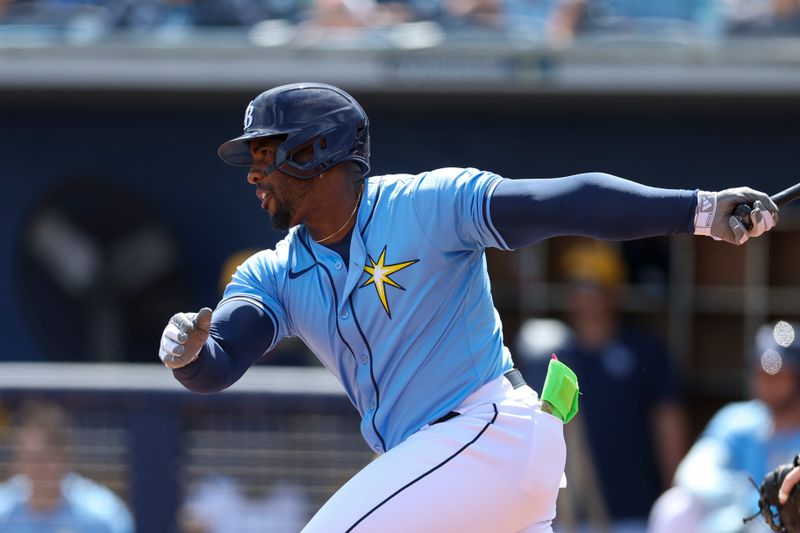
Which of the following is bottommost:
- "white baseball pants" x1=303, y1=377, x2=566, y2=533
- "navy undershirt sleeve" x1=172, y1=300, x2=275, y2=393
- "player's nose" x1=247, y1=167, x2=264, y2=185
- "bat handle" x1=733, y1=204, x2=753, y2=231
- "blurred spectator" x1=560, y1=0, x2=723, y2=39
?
"white baseball pants" x1=303, y1=377, x2=566, y2=533

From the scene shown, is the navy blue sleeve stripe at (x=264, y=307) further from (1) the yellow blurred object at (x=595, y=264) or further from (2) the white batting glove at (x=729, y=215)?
(1) the yellow blurred object at (x=595, y=264)

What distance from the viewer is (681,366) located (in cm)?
863

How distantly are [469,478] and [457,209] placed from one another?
24.0 inches

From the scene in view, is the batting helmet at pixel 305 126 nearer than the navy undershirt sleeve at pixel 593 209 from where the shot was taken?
No

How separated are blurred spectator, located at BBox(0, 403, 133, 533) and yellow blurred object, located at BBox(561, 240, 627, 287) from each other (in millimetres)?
2890

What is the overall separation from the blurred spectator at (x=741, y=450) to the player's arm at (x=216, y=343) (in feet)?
8.77

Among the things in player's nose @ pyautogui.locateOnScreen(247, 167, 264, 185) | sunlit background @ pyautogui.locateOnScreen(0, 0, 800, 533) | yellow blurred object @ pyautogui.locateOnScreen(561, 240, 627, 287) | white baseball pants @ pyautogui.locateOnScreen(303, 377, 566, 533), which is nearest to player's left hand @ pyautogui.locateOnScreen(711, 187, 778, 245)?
white baseball pants @ pyautogui.locateOnScreen(303, 377, 566, 533)

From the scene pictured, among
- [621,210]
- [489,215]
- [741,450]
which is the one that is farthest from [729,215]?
[741,450]

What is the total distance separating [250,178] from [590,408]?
3896mm

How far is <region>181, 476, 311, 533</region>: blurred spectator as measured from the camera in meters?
5.43

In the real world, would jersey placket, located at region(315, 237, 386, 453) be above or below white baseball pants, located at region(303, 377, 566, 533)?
above

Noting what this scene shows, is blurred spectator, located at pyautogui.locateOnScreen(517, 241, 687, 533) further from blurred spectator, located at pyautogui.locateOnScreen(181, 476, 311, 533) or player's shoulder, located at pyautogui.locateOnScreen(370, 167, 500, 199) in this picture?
player's shoulder, located at pyautogui.locateOnScreen(370, 167, 500, 199)

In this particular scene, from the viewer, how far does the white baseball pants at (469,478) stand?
3.02 m

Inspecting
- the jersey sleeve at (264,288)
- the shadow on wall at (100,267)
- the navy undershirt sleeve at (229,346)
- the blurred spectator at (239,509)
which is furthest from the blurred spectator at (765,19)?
the navy undershirt sleeve at (229,346)
